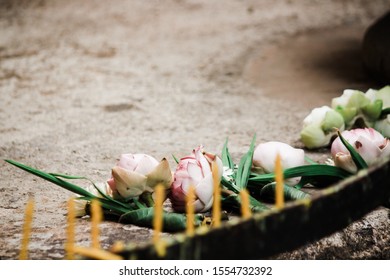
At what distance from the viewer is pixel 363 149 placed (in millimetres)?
1240

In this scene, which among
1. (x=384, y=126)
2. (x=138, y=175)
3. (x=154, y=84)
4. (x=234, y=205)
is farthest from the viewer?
(x=154, y=84)

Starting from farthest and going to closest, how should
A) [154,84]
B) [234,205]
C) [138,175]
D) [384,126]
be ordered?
[154,84] < [384,126] < [234,205] < [138,175]

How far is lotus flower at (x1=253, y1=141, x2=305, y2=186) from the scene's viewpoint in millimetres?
1268

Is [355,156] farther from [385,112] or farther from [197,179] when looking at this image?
[385,112]

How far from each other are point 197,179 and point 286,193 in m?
0.20

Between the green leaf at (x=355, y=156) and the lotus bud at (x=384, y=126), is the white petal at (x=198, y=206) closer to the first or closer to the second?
the green leaf at (x=355, y=156)

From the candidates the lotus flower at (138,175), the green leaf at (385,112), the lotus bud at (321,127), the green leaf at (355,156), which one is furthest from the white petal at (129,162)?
the green leaf at (385,112)

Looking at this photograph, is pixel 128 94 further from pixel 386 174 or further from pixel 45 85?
pixel 386 174

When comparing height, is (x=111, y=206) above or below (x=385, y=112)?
below

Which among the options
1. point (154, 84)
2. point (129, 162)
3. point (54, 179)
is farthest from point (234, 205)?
point (154, 84)

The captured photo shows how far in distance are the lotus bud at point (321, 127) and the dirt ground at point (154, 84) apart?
60 mm

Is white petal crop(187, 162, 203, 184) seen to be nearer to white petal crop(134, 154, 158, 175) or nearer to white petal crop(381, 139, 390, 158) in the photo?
white petal crop(134, 154, 158, 175)

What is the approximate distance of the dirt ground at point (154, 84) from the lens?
4.58 ft
